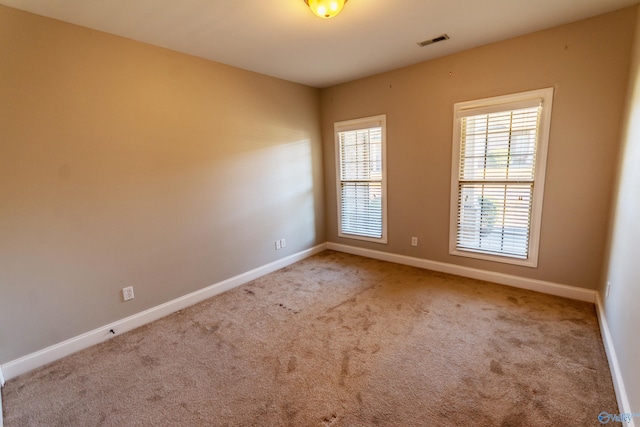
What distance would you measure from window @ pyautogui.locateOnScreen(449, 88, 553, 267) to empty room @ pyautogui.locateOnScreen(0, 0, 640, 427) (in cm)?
2

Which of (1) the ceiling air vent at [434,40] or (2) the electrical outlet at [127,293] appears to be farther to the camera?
(1) the ceiling air vent at [434,40]

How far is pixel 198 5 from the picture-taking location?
6.69 feet

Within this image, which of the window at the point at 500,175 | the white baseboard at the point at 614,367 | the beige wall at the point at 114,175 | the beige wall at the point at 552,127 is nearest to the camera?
the white baseboard at the point at 614,367

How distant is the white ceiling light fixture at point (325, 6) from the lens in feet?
6.33

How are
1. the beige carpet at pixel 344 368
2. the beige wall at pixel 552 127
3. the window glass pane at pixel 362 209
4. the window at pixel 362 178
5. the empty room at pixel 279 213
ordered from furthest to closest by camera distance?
the window glass pane at pixel 362 209, the window at pixel 362 178, the beige wall at pixel 552 127, the empty room at pixel 279 213, the beige carpet at pixel 344 368

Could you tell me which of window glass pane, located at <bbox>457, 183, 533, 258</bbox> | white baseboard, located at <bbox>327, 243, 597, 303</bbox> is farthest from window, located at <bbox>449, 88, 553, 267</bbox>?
white baseboard, located at <bbox>327, 243, 597, 303</bbox>

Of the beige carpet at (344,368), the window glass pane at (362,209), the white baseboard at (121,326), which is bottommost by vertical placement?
the beige carpet at (344,368)

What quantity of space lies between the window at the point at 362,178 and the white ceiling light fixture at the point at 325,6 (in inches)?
76.0

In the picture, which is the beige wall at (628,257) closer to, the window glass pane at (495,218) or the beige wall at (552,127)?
the beige wall at (552,127)

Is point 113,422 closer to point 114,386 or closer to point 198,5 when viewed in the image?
point 114,386

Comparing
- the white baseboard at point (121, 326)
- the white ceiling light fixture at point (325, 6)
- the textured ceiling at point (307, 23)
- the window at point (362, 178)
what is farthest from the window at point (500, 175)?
the white baseboard at point (121, 326)

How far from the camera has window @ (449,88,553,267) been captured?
9.18 ft

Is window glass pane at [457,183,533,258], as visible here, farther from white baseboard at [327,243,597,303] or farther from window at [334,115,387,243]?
window at [334,115,387,243]

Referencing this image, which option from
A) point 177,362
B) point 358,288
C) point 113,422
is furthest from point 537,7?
point 113,422
